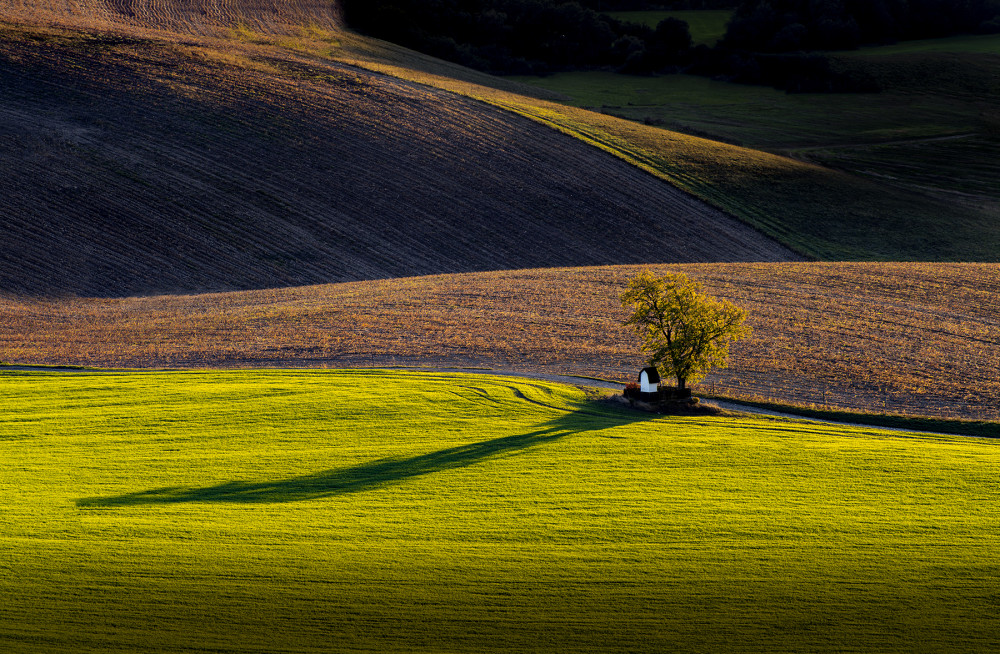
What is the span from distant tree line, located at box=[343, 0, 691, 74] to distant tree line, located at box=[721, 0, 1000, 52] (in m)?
7.55

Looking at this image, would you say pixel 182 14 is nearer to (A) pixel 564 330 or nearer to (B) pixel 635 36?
(B) pixel 635 36

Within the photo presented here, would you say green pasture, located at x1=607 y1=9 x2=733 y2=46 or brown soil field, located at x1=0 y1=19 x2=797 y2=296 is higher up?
green pasture, located at x1=607 y1=9 x2=733 y2=46

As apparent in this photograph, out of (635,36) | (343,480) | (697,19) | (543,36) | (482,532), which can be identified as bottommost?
(343,480)

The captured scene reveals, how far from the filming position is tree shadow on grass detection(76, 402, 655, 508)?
20.7 m

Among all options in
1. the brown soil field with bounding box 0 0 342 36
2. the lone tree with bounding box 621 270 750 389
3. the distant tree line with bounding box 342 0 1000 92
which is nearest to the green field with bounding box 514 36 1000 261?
the distant tree line with bounding box 342 0 1000 92

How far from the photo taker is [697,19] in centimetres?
12988

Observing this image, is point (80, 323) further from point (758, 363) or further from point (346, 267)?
point (758, 363)

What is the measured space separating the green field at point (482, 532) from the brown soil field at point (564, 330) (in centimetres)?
567

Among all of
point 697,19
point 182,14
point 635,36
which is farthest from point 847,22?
point 182,14

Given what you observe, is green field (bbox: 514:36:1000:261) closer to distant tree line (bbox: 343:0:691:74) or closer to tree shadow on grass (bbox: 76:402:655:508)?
distant tree line (bbox: 343:0:691:74)

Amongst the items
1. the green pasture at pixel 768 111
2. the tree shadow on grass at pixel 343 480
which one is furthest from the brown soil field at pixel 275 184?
the tree shadow on grass at pixel 343 480

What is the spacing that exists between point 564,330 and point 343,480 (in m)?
17.7

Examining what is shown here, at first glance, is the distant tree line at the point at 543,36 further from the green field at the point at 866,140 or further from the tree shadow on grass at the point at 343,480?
the tree shadow on grass at the point at 343,480

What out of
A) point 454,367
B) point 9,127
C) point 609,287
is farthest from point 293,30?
point 454,367
